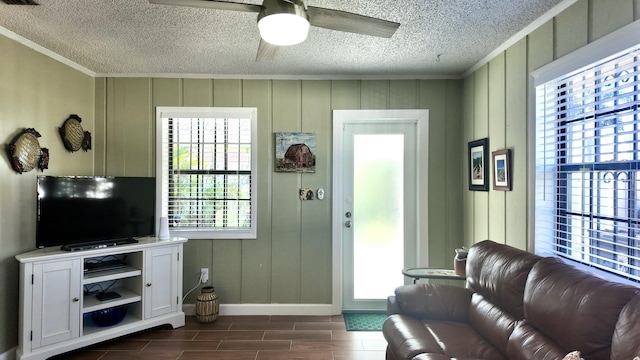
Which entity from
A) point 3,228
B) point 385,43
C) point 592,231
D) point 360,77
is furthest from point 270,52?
point 3,228

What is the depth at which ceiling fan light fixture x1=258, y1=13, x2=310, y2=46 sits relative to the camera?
1505 millimetres

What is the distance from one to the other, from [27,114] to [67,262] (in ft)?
4.13

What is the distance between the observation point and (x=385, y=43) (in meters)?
2.74

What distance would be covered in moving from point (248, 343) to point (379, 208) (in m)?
1.83

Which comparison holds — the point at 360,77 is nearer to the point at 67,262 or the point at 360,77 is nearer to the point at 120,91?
the point at 120,91

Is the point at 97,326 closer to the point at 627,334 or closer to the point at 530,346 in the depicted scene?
the point at 530,346

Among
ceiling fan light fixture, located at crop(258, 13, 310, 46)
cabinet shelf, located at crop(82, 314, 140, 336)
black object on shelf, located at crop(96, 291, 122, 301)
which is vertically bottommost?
cabinet shelf, located at crop(82, 314, 140, 336)

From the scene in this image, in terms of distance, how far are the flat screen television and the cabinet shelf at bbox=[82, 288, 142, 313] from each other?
0.48 m

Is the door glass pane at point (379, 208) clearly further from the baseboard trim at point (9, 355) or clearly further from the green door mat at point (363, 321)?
the baseboard trim at point (9, 355)

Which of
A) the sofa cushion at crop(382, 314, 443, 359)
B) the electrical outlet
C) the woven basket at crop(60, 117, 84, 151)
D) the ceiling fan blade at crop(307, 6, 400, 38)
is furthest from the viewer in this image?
the electrical outlet

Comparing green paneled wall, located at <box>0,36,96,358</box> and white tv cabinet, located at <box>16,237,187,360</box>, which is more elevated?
green paneled wall, located at <box>0,36,96,358</box>

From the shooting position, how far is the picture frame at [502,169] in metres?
2.66

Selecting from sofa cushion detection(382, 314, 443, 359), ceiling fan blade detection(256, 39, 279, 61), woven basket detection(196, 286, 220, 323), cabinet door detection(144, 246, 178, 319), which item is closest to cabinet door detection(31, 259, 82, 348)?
cabinet door detection(144, 246, 178, 319)

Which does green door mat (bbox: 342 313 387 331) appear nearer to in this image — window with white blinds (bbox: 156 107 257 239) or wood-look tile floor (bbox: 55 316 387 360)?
wood-look tile floor (bbox: 55 316 387 360)
